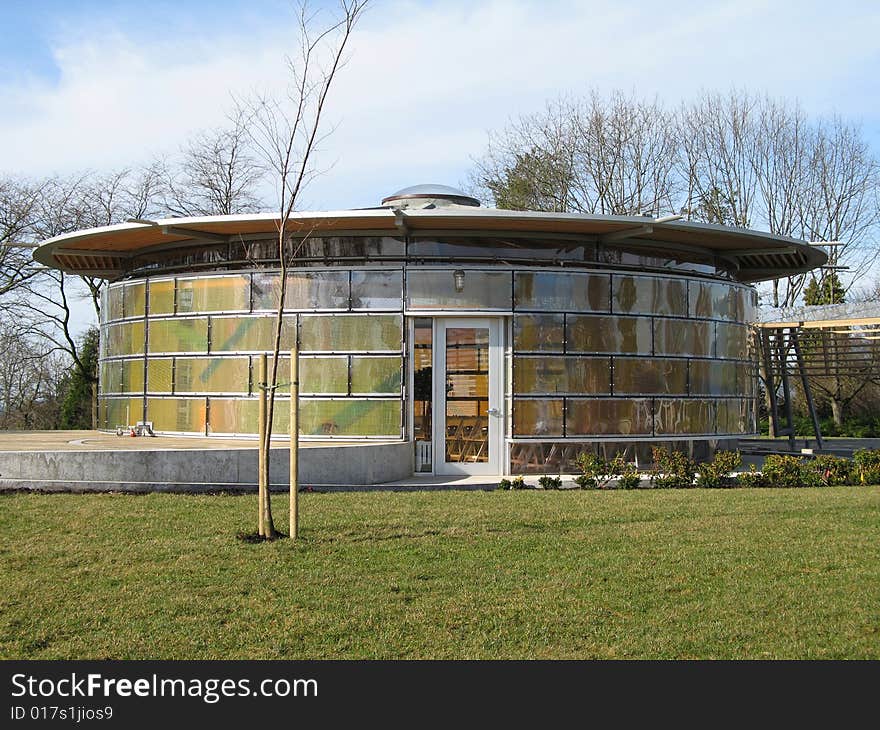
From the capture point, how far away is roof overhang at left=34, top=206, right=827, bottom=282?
14984mm

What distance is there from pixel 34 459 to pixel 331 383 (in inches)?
184

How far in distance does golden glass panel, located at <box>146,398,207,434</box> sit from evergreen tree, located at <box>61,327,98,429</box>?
34.2ft

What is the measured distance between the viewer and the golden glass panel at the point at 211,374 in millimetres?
16266

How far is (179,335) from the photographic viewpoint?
1695cm

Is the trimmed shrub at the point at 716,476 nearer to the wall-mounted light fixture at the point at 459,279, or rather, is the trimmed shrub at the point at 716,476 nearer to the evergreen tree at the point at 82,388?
the wall-mounted light fixture at the point at 459,279

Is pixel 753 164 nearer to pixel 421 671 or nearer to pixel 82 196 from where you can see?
pixel 82 196

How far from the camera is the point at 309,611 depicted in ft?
23.0

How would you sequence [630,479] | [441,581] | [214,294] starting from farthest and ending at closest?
[214,294]
[630,479]
[441,581]

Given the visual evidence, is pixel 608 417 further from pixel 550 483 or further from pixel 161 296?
pixel 161 296

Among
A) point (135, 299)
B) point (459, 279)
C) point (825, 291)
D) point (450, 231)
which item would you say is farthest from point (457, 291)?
point (825, 291)

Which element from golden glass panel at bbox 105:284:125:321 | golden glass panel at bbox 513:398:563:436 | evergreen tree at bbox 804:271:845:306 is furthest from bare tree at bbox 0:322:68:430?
evergreen tree at bbox 804:271:845:306

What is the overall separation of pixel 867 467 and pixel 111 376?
526 inches

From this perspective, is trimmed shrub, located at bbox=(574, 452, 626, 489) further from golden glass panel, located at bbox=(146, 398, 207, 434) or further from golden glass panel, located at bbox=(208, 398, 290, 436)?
golden glass panel, located at bbox=(146, 398, 207, 434)

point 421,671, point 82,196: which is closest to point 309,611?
point 421,671
